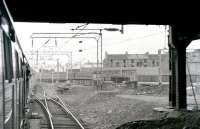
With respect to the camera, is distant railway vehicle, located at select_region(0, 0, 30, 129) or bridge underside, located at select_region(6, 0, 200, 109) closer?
distant railway vehicle, located at select_region(0, 0, 30, 129)

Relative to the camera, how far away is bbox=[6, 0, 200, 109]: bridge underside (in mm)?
19125

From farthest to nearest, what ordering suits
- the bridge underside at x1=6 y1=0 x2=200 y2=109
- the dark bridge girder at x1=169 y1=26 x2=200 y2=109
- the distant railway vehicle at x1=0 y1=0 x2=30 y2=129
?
the dark bridge girder at x1=169 y1=26 x2=200 y2=109 < the bridge underside at x1=6 y1=0 x2=200 y2=109 < the distant railway vehicle at x1=0 y1=0 x2=30 y2=129

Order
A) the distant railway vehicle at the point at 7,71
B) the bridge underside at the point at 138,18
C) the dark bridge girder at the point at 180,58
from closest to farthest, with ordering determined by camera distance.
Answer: the distant railway vehicle at the point at 7,71 < the bridge underside at the point at 138,18 < the dark bridge girder at the point at 180,58

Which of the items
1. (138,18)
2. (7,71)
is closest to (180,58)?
(138,18)

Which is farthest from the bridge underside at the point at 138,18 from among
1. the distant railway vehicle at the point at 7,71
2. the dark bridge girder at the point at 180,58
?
the distant railway vehicle at the point at 7,71

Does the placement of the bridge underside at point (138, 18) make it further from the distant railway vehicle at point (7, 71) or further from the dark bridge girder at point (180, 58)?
the distant railway vehicle at point (7, 71)

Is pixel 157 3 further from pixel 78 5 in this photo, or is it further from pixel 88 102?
pixel 88 102

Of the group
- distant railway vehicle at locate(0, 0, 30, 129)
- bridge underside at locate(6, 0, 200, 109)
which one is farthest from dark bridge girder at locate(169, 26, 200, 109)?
distant railway vehicle at locate(0, 0, 30, 129)

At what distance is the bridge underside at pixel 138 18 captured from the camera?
1912cm

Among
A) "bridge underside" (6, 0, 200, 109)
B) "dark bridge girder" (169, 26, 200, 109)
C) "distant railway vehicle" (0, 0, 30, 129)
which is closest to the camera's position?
"distant railway vehicle" (0, 0, 30, 129)

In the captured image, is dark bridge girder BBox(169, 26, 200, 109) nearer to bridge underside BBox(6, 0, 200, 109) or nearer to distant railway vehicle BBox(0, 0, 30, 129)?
bridge underside BBox(6, 0, 200, 109)

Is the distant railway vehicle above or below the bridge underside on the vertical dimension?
below

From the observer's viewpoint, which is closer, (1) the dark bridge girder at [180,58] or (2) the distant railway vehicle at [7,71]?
(2) the distant railway vehicle at [7,71]

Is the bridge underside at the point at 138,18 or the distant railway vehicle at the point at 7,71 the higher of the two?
the bridge underside at the point at 138,18
